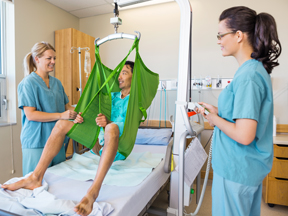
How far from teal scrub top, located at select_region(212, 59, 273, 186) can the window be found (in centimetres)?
276

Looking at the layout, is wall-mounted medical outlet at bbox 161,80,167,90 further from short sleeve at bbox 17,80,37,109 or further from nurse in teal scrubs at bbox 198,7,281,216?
nurse in teal scrubs at bbox 198,7,281,216

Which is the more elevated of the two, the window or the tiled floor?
the window

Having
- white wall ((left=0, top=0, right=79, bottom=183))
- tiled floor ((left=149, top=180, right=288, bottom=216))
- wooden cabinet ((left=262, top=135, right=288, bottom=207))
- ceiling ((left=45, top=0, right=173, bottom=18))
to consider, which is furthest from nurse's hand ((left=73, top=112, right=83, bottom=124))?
ceiling ((left=45, top=0, right=173, bottom=18))

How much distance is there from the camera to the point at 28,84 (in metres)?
1.72

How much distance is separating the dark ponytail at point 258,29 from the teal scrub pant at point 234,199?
0.56m

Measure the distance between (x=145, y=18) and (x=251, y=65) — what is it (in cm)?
274

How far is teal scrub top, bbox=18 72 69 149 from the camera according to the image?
1720 millimetres

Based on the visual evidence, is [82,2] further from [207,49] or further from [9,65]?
[207,49]

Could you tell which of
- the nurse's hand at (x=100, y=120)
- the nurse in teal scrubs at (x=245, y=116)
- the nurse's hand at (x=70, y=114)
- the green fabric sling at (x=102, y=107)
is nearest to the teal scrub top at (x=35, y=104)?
the nurse's hand at (x=70, y=114)

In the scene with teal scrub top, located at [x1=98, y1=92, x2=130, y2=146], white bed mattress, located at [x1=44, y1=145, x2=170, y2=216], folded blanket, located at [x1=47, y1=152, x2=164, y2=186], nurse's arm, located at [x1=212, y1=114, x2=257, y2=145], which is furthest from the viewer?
teal scrub top, located at [x1=98, y1=92, x2=130, y2=146]

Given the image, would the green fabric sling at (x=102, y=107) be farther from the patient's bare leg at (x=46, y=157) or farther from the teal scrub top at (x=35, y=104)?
the teal scrub top at (x=35, y=104)

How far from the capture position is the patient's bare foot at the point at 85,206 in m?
1.05

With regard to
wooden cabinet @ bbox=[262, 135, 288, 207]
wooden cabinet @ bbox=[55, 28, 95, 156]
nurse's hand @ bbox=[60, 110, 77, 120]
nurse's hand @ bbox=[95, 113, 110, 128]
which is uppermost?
wooden cabinet @ bbox=[55, 28, 95, 156]

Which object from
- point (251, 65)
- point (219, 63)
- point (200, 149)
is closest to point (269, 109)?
point (251, 65)
